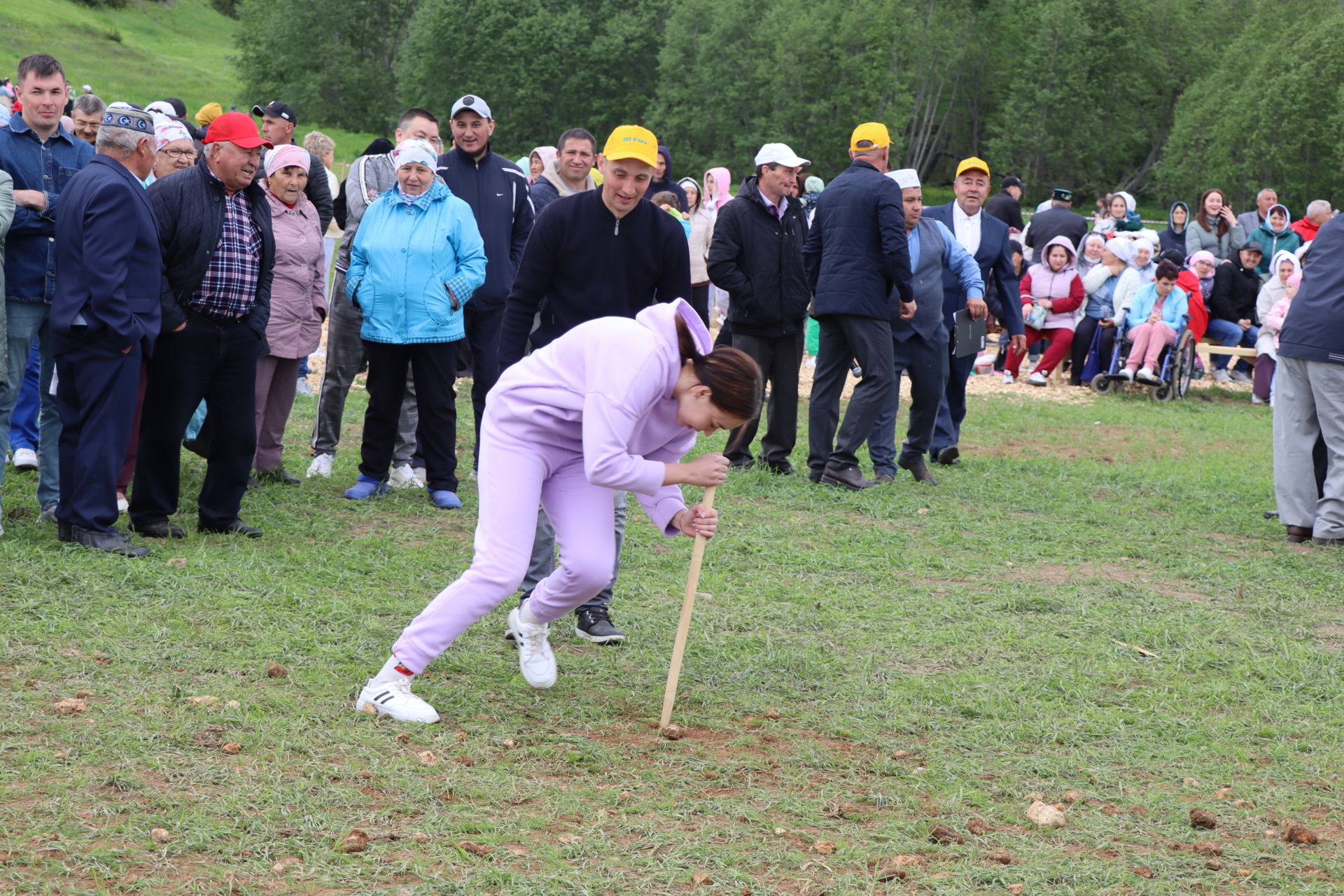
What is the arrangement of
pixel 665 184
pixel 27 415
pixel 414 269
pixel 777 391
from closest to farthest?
pixel 414 269
pixel 27 415
pixel 777 391
pixel 665 184

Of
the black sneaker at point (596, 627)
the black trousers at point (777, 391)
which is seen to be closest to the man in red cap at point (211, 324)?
→ the black sneaker at point (596, 627)

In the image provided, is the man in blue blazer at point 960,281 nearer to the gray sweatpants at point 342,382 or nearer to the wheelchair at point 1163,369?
the gray sweatpants at point 342,382

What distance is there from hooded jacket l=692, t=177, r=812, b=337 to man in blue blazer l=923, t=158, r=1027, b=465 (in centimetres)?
128

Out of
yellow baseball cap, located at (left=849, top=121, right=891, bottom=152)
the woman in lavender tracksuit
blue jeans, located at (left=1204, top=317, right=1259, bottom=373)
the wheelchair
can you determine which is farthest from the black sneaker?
blue jeans, located at (left=1204, top=317, right=1259, bottom=373)

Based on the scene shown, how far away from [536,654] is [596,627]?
801 millimetres

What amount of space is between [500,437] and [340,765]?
4.05 feet

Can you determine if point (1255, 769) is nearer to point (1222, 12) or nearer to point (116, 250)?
point (116, 250)

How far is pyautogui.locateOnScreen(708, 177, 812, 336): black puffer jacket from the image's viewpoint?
9.91m

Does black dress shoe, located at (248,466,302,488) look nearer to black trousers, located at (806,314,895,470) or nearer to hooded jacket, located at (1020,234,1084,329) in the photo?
black trousers, located at (806,314,895,470)

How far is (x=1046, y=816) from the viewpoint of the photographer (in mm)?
4199

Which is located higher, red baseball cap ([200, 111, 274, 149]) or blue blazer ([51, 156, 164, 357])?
red baseball cap ([200, 111, 274, 149])

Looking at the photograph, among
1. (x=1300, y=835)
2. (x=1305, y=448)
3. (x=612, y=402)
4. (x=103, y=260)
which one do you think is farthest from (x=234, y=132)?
(x=1305, y=448)

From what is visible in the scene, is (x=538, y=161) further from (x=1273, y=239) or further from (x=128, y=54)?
(x=128, y=54)

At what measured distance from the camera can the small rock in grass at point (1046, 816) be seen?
4168mm
